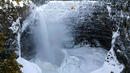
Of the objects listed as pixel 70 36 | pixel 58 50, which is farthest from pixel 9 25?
pixel 70 36

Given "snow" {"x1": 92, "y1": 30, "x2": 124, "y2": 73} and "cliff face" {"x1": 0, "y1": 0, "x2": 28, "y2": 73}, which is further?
"snow" {"x1": 92, "y1": 30, "x2": 124, "y2": 73}

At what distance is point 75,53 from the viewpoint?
330 inches

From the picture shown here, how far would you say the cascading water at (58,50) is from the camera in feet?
22.9

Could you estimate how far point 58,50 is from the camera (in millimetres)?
8812

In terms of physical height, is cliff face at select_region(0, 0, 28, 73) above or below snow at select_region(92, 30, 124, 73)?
above

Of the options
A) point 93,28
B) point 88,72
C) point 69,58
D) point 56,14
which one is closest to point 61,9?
point 56,14

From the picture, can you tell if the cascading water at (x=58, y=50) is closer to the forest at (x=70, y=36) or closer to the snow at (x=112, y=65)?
the forest at (x=70, y=36)

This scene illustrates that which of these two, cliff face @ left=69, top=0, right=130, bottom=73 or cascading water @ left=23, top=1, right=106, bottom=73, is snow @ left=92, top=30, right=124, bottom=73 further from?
cascading water @ left=23, top=1, right=106, bottom=73

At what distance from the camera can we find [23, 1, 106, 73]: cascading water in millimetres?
6966

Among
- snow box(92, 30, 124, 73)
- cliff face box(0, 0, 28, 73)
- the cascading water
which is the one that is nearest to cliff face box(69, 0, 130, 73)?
snow box(92, 30, 124, 73)

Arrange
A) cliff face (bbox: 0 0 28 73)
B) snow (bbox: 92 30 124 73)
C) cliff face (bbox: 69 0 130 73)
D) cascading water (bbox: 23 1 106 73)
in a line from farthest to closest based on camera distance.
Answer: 1. cascading water (bbox: 23 1 106 73)
2. cliff face (bbox: 69 0 130 73)
3. snow (bbox: 92 30 124 73)
4. cliff face (bbox: 0 0 28 73)

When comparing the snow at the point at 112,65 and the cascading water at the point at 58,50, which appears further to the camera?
the cascading water at the point at 58,50

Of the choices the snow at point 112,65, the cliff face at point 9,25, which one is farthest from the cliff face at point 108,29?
the cliff face at point 9,25

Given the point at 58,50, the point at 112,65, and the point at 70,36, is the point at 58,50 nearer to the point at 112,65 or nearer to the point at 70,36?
the point at 70,36
